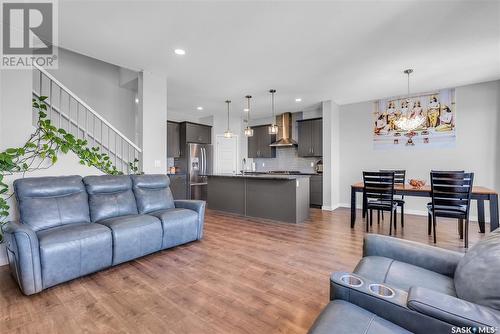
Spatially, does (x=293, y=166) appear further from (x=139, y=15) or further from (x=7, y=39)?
(x=7, y=39)

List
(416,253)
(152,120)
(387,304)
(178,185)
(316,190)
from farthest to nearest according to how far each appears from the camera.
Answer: (178,185), (316,190), (152,120), (416,253), (387,304)

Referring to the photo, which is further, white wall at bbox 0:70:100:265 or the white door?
the white door

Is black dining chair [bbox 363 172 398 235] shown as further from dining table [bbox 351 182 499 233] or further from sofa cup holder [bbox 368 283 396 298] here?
sofa cup holder [bbox 368 283 396 298]

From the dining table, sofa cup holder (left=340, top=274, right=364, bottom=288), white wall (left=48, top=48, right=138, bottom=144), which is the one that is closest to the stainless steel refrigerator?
white wall (left=48, top=48, right=138, bottom=144)

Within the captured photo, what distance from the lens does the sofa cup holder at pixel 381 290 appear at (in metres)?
1.04

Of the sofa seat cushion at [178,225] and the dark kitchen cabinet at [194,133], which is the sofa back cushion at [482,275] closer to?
the sofa seat cushion at [178,225]

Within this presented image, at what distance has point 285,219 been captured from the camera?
453cm

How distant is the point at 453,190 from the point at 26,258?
4.77 m

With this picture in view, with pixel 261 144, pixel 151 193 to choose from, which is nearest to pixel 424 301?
pixel 151 193

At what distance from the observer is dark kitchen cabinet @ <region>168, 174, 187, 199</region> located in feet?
20.3

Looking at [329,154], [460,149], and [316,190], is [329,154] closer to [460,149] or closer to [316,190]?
[316,190]

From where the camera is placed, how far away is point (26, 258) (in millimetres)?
1960

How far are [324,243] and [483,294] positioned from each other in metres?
2.42

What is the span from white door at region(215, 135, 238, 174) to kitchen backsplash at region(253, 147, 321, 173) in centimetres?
97
